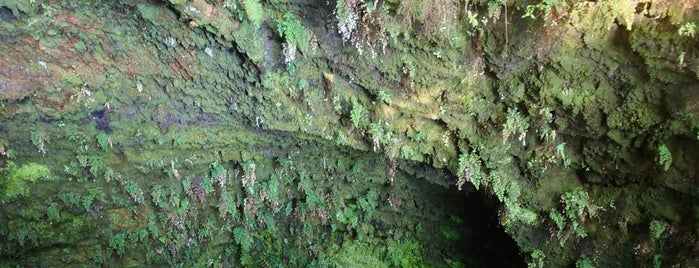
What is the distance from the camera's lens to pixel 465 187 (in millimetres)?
7828

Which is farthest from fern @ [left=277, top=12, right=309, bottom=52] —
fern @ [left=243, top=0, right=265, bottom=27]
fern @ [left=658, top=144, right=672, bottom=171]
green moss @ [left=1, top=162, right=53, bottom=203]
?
green moss @ [left=1, top=162, right=53, bottom=203]

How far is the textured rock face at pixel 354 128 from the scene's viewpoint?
5090 mm

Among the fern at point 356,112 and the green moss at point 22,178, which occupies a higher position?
the fern at point 356,112

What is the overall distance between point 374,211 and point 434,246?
146 cm

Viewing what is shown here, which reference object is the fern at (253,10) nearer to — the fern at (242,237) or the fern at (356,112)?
the fern at (356,112)

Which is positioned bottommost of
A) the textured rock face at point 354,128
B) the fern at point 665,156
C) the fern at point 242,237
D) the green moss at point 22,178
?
the green moss at point 22,178

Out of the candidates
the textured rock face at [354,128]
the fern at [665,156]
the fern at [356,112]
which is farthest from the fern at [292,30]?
the fern at [665,156]

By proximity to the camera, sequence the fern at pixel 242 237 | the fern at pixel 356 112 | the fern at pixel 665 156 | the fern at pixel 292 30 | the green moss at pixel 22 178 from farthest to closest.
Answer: the fern at pixel 242 237, the green moss at pixel 22 178, the fern at pixel 356 112, the fern at pixel 292 30, the fern at pixel 665 156

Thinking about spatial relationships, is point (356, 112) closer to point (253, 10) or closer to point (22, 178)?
point (253, 10)

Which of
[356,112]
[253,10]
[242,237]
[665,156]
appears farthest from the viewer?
[242,237]

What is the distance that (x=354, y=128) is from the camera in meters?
7.24

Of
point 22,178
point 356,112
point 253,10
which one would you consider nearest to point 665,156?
point 356,112

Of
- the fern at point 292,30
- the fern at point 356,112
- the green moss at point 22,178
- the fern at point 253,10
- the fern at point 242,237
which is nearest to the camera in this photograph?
the fern at point 253,10

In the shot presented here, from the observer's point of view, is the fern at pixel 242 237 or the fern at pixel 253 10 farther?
the fern at pixel 242 237
